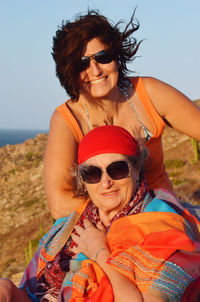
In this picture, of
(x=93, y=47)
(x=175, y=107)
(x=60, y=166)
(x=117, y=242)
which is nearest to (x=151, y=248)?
(x=117, y=242)

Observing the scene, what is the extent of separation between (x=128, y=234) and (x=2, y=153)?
2910cm

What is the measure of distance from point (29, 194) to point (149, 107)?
622 inches

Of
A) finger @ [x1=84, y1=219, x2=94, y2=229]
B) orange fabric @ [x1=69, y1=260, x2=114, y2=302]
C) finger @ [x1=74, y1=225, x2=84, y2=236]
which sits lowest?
orange fabric @ [x1=69, y1=260, x2=114, y2=302]

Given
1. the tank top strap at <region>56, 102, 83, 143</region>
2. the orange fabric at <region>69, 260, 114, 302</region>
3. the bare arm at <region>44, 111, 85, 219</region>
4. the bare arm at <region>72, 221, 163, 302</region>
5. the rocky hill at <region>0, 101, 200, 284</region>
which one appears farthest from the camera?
the rocky hill at <region>0, 101, 200, 284</region>

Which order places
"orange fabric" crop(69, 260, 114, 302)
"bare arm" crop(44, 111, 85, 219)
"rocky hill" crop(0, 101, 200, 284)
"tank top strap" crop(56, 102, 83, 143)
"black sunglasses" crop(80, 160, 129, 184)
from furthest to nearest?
"rocky hill" crop(0, 101, 200, 284)
"tank top strap" crop(56, 102, 83, 143)
"bare arm" crop(44, 111, 85, 219)
"black sunglasses" crop(80, 160, 129, 184)
"orange fabric" crop(69, 260, 114, 302)

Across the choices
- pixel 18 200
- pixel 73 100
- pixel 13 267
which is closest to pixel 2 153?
pixel 18 200

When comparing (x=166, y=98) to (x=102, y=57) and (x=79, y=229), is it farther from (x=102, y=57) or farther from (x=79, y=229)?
(x=79, y=229)

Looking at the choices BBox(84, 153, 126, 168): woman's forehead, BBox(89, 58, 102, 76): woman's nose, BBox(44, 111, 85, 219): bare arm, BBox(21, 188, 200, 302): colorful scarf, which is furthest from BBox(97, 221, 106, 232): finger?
BBox(89, 58, 102, 76): woman's nose

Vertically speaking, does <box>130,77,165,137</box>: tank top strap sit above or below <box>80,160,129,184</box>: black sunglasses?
above

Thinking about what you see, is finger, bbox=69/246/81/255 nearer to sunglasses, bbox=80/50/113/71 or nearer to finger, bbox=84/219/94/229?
finger, bbox=84/219/94/229

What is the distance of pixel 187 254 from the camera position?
98.0 inches

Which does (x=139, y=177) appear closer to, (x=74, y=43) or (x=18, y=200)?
(x=74, y=43)

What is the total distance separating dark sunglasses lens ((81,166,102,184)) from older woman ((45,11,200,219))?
610 mm

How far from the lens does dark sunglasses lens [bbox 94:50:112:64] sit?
3.85 m
